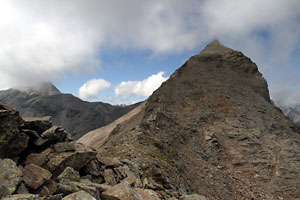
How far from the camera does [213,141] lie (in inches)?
1124

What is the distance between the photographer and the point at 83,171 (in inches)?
437

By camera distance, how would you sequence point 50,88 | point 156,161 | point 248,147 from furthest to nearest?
point 50,88
point 248,147
point 156,161

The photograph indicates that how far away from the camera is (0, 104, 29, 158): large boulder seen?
873 cm

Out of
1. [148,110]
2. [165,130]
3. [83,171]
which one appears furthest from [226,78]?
[83,171]

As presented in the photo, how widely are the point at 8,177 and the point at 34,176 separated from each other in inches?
43.0

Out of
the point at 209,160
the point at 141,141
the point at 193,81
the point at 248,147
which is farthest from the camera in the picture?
the point at 193,81

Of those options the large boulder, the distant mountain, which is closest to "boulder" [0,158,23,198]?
the large boulder

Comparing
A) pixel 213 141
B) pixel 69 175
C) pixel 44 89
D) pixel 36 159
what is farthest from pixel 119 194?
pixel 44 89

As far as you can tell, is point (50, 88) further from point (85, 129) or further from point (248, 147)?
point (248, 147)

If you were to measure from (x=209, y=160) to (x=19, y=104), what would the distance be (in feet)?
565

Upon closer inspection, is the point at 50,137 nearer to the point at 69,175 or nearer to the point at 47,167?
the point at 47,167

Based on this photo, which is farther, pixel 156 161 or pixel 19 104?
pixel 19 104

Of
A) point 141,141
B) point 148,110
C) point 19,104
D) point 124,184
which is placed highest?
point 19,104

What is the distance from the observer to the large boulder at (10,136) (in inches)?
344
